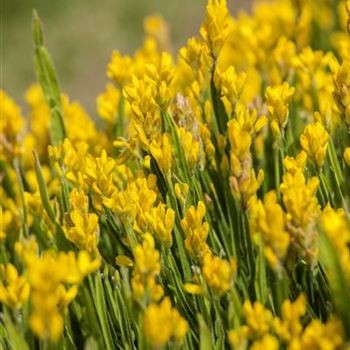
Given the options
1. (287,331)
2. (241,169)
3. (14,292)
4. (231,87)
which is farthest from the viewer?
(231,87)

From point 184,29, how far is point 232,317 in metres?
4.63

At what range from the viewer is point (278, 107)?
5.72ft

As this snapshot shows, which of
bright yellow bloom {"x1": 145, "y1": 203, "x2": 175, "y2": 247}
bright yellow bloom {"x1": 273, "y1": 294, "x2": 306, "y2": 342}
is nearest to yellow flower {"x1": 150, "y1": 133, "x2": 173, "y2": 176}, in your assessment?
bright yellow bloom {"x1": 145, "y1": 203, "x2": 175, "y2": 247}

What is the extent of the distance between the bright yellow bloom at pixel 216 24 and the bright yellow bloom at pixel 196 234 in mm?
470

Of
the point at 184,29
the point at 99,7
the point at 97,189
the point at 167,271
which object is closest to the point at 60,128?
the point at 97,189

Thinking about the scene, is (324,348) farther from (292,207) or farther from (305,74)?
(305,74)

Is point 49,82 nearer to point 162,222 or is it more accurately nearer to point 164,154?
point 164,154

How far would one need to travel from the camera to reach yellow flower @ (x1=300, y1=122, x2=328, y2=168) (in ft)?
5.30

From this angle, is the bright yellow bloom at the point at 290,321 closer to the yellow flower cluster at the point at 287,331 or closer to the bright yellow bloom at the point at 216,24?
the yellow flower cluster at the point at 287,331

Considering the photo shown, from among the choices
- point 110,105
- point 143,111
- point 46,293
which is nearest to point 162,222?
point 143,111

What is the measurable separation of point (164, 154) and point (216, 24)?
36 centimetres

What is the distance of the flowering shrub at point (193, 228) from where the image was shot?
1307mm

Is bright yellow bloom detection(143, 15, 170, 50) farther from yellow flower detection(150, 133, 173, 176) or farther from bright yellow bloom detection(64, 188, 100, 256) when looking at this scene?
bright yellow bloom detection(64, 188, 100, 256)

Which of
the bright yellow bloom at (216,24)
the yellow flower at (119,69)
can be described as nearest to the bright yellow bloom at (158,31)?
the yellow flower at (119,69)
